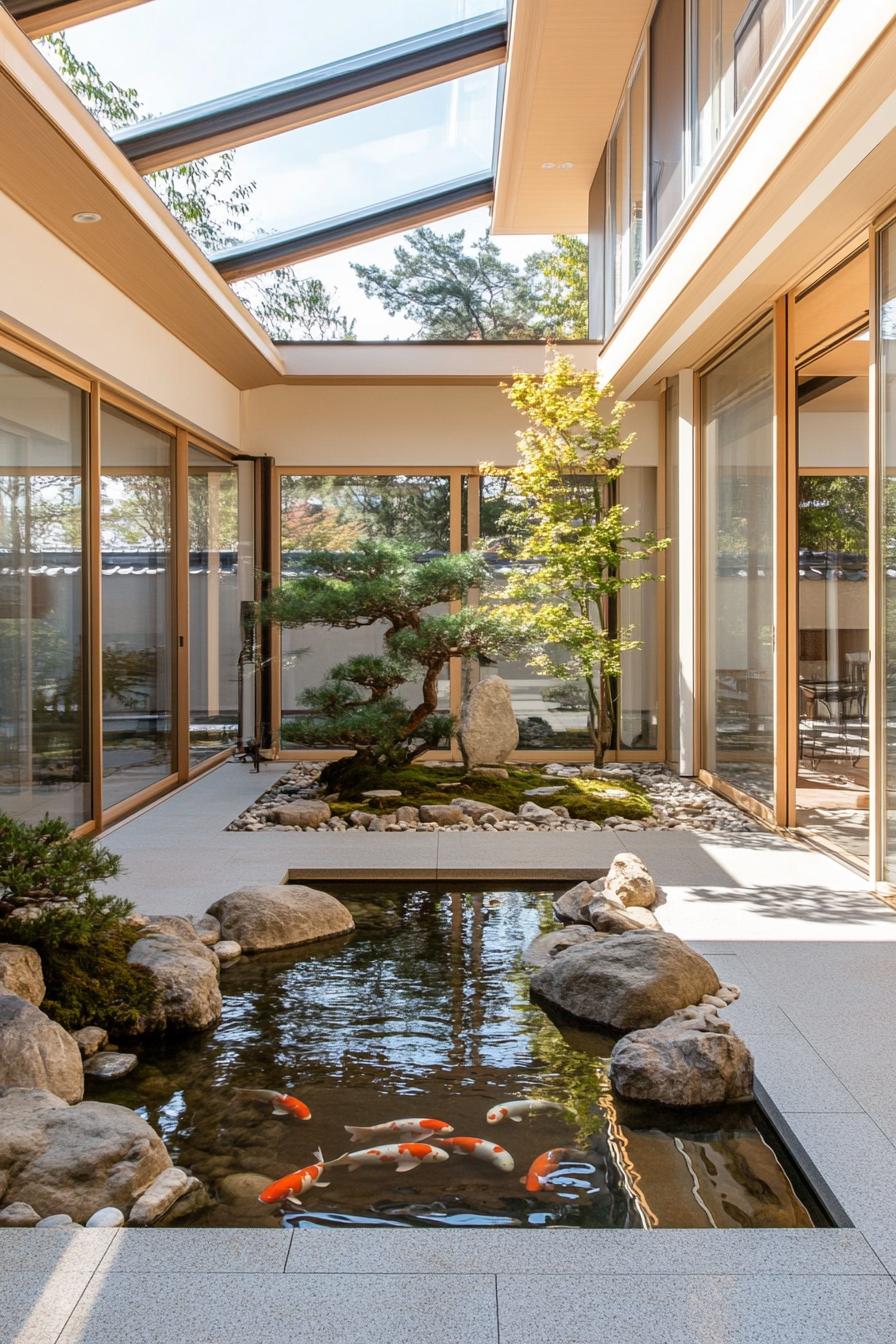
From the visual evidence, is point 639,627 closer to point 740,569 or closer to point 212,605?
point 740,569

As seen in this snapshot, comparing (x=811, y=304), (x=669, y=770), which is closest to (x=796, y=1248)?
(x=811, y=304)

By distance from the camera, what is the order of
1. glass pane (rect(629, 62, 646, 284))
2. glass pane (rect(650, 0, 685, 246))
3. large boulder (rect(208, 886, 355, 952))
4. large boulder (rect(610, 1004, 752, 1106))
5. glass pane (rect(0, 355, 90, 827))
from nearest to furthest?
large boulder (rect(610, 1004, 752, 1106)) < large boulder (rect(208, 886, 355, 952)) < glass pane (rect(0, 355, 90, 827)) < glass pane (rect(650, 0, 685, 246)) < glass pane (rect(629, 62, 646, 284))

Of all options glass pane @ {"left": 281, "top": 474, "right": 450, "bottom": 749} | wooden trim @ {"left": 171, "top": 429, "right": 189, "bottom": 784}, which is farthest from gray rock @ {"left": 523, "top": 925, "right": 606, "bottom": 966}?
glass pane @ {"left": 281, "top": 474, "right": 450, "bottom": 749}

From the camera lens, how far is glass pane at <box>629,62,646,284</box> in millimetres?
9516

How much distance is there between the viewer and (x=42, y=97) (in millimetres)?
5047

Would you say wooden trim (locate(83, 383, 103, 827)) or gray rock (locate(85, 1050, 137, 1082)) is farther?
wooden trim (locate(83, 383, 103, 827))

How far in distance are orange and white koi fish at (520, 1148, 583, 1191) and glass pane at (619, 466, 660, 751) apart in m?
8.47

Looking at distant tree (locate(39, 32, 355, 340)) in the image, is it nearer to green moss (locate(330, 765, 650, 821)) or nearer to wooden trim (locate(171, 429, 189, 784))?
wooden trim (locate(171, 429, 189, 784))

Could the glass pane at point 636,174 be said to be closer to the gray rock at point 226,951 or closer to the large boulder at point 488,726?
the large boulder at point 488,726

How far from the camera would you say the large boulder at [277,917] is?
5.49 meters

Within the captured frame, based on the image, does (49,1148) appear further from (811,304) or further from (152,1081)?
(811,304)

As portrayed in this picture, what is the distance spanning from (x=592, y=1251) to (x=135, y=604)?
22.2 feet

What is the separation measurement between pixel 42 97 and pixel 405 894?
4112 millimetres

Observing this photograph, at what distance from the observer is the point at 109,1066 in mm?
4125
